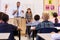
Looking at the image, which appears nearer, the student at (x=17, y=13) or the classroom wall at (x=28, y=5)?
the student at (x=17, y=13)

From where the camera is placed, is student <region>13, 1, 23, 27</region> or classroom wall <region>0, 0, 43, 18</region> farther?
classroom wall <region>0, 0, 43, 18</region>

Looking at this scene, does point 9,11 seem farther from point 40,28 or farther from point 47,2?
point 40,28

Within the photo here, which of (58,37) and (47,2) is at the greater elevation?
(47,2)

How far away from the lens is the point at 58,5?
1032 centimetres

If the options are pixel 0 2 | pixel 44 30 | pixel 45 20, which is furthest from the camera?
pixel 0 2

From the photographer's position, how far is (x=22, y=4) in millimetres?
10031

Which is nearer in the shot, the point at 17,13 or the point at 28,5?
the point at 17,13

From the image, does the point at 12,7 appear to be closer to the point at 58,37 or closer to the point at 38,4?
the point at 38,4

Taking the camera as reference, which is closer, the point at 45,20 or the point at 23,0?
the point at 45,20

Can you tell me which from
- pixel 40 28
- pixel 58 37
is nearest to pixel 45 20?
pixel 40 28

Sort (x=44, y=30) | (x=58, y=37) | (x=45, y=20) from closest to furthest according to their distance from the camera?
(x=58, y=37) → (x=44, y=30) → (x=45, y=20)

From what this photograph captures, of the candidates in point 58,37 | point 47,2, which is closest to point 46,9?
point 47,2

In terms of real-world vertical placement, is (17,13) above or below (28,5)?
below

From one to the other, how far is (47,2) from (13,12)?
6.34 ft
